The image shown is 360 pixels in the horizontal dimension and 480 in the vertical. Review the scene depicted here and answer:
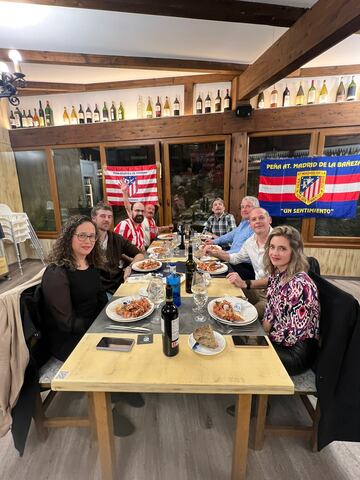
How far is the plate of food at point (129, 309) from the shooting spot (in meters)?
1.18

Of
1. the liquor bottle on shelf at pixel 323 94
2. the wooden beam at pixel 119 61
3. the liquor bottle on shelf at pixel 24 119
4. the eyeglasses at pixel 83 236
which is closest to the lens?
the eyeglasses at pixel 83 236

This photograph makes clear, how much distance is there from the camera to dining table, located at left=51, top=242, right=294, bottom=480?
812 millimetres

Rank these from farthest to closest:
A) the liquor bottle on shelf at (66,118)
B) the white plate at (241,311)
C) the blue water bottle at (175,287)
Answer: the liquor bottle on shelf at (66,118)
the blue water bottle at (175,287)
the white plate at (241,311)

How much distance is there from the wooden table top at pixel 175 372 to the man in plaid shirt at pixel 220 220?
2.56 metres

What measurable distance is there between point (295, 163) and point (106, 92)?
313 cm

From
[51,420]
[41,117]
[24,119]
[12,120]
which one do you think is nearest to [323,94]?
[41,117]

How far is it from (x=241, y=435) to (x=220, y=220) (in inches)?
108

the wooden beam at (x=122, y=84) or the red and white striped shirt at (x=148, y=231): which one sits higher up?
the wooden beam at (x=122, y=84)

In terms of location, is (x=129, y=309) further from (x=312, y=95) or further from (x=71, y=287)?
(x=312, y=95)

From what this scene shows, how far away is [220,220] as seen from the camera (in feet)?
11.5

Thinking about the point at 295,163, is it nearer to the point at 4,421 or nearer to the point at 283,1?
the point at 283,1

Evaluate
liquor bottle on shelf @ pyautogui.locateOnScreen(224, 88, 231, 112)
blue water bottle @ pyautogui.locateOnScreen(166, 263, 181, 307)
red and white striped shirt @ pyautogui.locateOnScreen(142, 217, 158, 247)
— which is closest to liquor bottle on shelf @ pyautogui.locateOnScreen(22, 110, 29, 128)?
red and white striped shirt @ pyautogui.locateOnScreen(142, 217, 158, 247)

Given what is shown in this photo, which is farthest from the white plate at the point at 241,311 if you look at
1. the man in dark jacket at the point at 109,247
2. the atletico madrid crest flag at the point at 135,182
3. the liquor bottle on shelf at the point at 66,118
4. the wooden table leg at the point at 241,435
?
the liquor bottle on shelf at the point at 66,118

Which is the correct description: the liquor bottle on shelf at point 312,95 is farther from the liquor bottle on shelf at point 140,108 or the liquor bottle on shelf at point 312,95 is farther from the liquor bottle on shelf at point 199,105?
the liquor bottle on shelf at point 140,108
